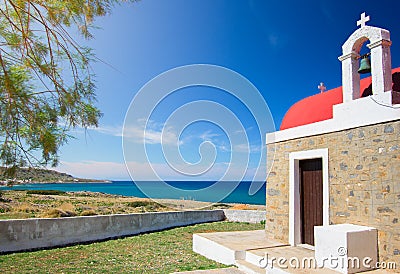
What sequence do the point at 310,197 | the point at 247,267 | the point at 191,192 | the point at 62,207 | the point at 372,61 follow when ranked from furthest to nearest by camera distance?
the point at 191,192, the point at 62,207, the point at 310,197, the point at 247,267, the point at 372,61

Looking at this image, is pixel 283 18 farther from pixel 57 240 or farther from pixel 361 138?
pixel 57 240

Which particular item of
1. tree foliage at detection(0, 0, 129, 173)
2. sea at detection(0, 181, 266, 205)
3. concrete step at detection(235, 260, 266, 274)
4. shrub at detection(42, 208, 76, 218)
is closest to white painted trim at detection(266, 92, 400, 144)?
concrete step at detection(235, 260, 266, 274)

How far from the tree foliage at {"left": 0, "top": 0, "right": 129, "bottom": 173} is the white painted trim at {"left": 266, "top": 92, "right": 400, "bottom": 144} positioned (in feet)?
13.7

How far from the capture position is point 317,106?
268 inches

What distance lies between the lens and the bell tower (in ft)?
16.9

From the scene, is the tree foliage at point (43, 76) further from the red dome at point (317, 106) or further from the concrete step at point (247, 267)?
the red dome at point (317, 106)

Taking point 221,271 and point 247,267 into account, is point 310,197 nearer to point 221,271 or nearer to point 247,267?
point 247,267

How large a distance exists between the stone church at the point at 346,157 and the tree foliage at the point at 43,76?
4.23 meters

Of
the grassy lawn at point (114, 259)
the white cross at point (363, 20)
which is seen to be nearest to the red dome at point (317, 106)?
the white cross at point (363, 20)

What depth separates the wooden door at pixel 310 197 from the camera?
651 cm

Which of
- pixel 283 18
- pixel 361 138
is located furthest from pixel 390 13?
pixel 361 138

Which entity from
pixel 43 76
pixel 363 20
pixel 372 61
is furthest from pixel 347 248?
pixel 43 76

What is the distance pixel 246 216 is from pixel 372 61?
10.5 m

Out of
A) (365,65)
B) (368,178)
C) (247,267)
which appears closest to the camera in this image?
(368,178)
